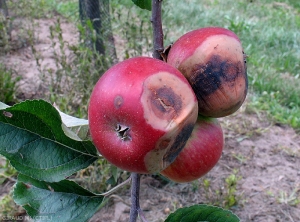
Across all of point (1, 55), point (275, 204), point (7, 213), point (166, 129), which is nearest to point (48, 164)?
point (166, 129)

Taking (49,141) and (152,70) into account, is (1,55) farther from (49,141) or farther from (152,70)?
(152,70)

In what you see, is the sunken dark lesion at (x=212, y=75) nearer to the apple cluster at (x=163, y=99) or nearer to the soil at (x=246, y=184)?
the apple cluster at (x=163, y=99)

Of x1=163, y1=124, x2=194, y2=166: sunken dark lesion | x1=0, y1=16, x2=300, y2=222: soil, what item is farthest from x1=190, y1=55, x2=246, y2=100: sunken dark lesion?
x1=0, y1=16, x2=300, y2=222: soil

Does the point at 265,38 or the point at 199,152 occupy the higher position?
the point at 199,152

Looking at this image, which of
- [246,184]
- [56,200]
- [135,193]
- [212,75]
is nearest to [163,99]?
[212,75]

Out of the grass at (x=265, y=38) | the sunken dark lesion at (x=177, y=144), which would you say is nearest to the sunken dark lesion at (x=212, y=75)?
the sunken dark lesion at (x=177, y=144)

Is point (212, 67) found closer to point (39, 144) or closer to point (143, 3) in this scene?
point (143, 3)
